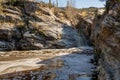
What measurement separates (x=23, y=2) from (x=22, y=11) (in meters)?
1.97

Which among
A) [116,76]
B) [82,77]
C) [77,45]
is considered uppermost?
[116,76]

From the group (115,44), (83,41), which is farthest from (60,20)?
(115,44)

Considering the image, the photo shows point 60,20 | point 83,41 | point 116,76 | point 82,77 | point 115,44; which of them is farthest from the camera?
point 60,20

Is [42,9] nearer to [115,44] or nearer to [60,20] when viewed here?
[60,20]

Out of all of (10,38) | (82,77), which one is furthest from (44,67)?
(10,38)

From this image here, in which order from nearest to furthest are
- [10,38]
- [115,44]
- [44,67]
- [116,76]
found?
[116,76]
[115,44]
[44,67]
[10,38]

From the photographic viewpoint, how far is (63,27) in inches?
1598

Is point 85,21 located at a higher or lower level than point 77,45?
higher

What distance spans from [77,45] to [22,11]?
11048mm

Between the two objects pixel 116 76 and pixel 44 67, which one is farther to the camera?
pixel 44 67

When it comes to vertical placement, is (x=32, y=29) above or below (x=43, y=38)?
above

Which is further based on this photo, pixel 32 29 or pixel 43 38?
pixel 32 29

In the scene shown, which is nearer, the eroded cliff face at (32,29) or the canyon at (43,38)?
the canyon at (43,38)

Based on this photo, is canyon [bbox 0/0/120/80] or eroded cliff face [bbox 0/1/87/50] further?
eroded cliff face [bbox 0/1/87/50]
